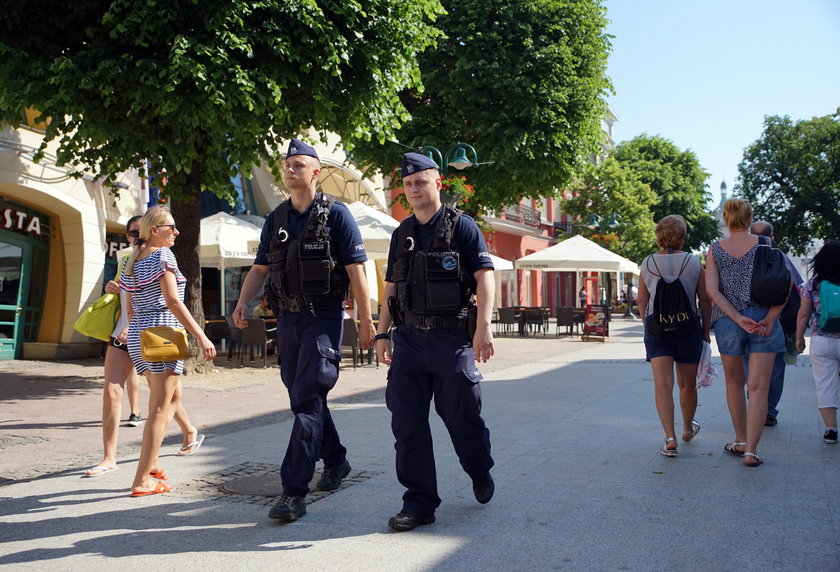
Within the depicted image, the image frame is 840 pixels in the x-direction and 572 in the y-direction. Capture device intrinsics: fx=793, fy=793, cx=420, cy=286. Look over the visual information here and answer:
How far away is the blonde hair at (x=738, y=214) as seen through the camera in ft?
18.8

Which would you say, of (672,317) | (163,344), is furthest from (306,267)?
(672,317)

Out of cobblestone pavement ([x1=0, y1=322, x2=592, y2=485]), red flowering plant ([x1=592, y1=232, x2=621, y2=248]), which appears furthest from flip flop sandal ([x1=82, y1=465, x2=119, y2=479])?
red flowering plant ([x1=592, y1=232, x2=621, y2=248])

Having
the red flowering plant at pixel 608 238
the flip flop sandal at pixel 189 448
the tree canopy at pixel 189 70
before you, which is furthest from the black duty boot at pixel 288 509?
the red flowering plant at pixel 608 238

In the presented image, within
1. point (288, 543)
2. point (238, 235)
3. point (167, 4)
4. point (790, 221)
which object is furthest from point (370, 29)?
point (790, 221)

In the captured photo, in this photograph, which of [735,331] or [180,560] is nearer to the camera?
[180,560]

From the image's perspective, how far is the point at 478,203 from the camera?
2244cm

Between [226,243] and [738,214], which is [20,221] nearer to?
→ [226,243]

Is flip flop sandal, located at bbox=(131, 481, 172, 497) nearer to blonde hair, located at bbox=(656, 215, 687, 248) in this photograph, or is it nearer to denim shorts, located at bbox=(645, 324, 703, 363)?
denim shorts, located at bbox=(645, 324, 703, 363)

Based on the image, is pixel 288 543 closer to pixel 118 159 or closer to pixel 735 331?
pixel 735 331

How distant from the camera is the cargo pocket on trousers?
4227mm

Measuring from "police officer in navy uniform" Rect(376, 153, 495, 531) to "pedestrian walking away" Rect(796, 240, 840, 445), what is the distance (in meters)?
3.38

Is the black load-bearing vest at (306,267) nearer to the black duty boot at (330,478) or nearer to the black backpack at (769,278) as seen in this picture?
the black duty boot at (330,478)

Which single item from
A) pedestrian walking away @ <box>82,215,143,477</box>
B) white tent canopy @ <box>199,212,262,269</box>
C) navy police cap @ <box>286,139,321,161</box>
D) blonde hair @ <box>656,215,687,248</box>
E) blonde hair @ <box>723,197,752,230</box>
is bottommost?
pedestrian walking away @ <box>82,215,143,477</box>

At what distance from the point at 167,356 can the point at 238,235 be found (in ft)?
32.1
